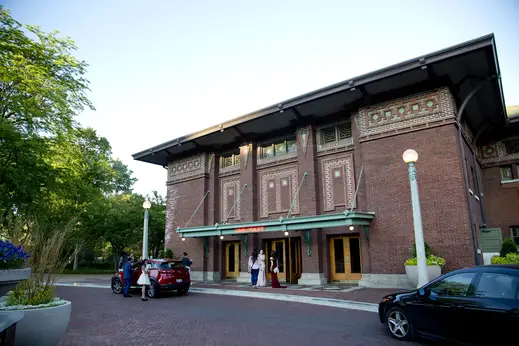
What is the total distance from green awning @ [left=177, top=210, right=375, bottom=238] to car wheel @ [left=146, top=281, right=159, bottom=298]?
559 cm

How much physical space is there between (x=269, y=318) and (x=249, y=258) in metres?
10.7

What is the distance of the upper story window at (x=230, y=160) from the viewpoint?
23.4 m

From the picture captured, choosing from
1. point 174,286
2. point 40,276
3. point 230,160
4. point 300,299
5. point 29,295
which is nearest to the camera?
point 29,295

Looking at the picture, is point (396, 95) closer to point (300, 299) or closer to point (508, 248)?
point (508, 248)

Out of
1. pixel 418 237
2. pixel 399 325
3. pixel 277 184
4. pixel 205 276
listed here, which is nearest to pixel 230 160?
pixel 277 184

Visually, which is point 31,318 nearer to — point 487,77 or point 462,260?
point 462,260

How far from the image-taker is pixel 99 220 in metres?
33.9

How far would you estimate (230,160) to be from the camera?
24.0 m

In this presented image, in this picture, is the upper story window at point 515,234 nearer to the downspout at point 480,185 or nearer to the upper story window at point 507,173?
the downspout at point 480,185

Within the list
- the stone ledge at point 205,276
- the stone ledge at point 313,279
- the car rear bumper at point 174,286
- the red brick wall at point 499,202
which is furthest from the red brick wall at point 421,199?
the stone ledge at point 205,276

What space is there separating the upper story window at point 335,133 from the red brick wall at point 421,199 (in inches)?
75.8

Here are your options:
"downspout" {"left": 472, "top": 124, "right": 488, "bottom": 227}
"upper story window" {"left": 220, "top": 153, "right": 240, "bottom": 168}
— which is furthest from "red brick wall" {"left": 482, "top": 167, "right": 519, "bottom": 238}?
"upper story window" {"left": 220, "top": 153, "right": 240, "bottom": 168}

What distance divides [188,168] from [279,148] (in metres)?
7.29

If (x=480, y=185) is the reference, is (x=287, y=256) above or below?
below
